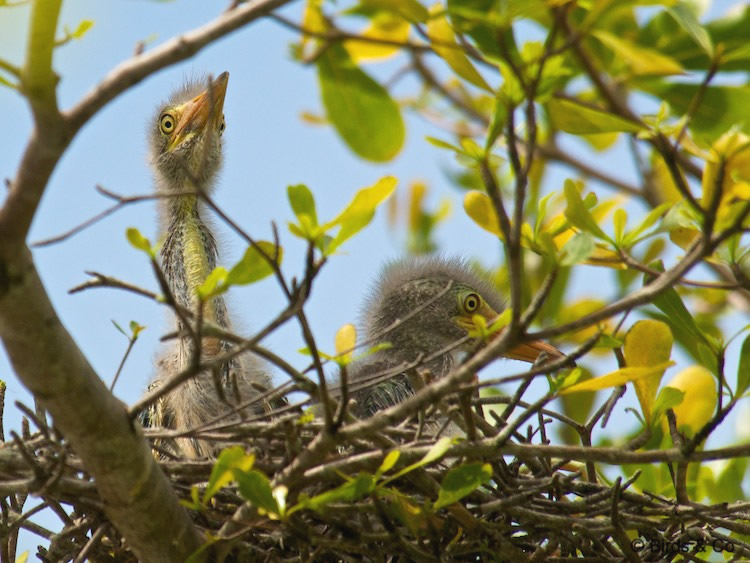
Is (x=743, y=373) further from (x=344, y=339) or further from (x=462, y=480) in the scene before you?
(x=344, y=339)

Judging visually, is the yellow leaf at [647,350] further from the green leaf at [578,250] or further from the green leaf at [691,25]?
the green leaf at [691,25]

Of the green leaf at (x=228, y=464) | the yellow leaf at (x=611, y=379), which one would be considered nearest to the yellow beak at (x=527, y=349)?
the yellow leaf at (x=611, y=379)

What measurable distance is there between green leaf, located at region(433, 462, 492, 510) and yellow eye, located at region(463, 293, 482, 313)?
1.71 metres

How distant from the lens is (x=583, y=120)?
1.43 meters

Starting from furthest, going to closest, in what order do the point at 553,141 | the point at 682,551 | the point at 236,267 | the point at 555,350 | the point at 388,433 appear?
the point at 555,350 → the point at 553,141 → the point at 682,551 → the point at 388,433 → the point at 236,267

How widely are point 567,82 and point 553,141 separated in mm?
909

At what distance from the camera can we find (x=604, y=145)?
252 centimetres

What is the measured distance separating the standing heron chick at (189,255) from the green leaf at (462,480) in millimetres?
422

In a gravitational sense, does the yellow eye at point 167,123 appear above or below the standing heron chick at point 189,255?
above

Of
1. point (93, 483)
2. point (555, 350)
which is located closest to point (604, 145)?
point (555, 350)

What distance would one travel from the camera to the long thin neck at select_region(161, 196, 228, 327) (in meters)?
2.96

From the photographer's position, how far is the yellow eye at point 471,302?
11.4 feet

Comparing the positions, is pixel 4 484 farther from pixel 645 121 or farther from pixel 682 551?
pixel 682 551

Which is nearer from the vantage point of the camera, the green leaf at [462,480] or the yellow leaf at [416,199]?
the green leaf at [462,480]
